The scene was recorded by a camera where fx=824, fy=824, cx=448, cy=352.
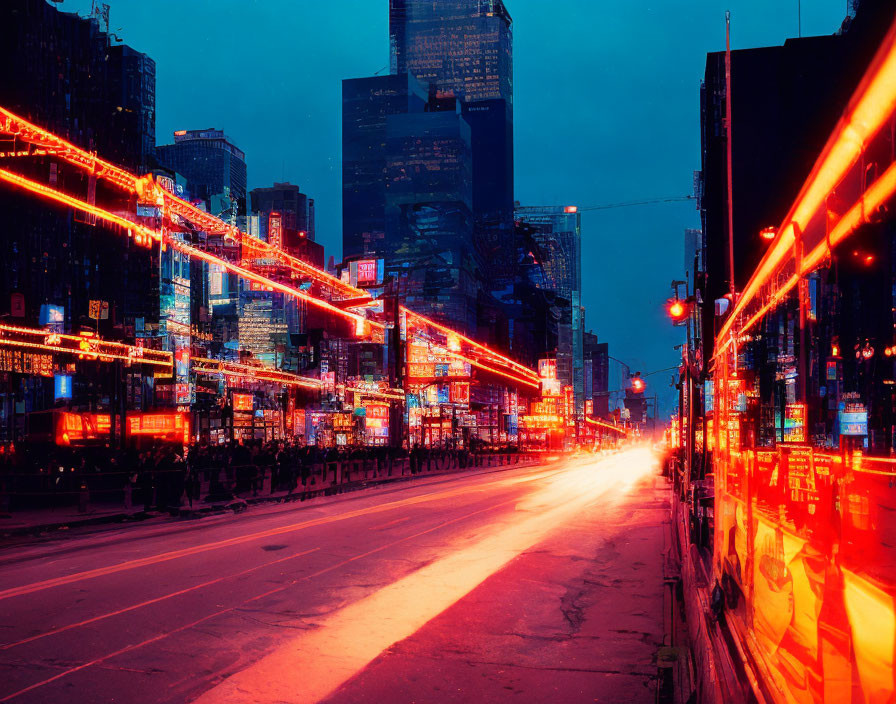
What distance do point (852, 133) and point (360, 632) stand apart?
27.5 ft

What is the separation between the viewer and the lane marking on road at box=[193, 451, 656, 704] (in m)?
7.79

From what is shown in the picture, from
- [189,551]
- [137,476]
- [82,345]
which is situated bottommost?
[189,551]

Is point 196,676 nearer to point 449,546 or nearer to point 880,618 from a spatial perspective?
point 880,618

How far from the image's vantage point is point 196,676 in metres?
8.16

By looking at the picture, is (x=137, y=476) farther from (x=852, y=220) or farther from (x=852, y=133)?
(x=852, y=133)

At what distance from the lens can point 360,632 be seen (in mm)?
10094

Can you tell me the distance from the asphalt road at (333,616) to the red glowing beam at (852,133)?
5123 mm

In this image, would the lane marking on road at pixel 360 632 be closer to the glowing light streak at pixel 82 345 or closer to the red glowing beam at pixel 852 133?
the red glowing beam at pixel 852 133

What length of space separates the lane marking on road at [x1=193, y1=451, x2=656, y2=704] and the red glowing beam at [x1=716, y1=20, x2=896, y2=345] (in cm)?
582

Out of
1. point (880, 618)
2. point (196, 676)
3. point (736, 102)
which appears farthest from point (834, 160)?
point (736, 102)

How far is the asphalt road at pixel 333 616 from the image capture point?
804 cm

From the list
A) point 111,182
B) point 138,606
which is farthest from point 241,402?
point 138,606

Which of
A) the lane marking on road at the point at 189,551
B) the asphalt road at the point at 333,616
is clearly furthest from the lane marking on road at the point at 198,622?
the lane marking on road at the point at 189,551

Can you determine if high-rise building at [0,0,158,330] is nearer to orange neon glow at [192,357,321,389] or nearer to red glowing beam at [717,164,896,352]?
orange neon glow at [192,357,321,389]
